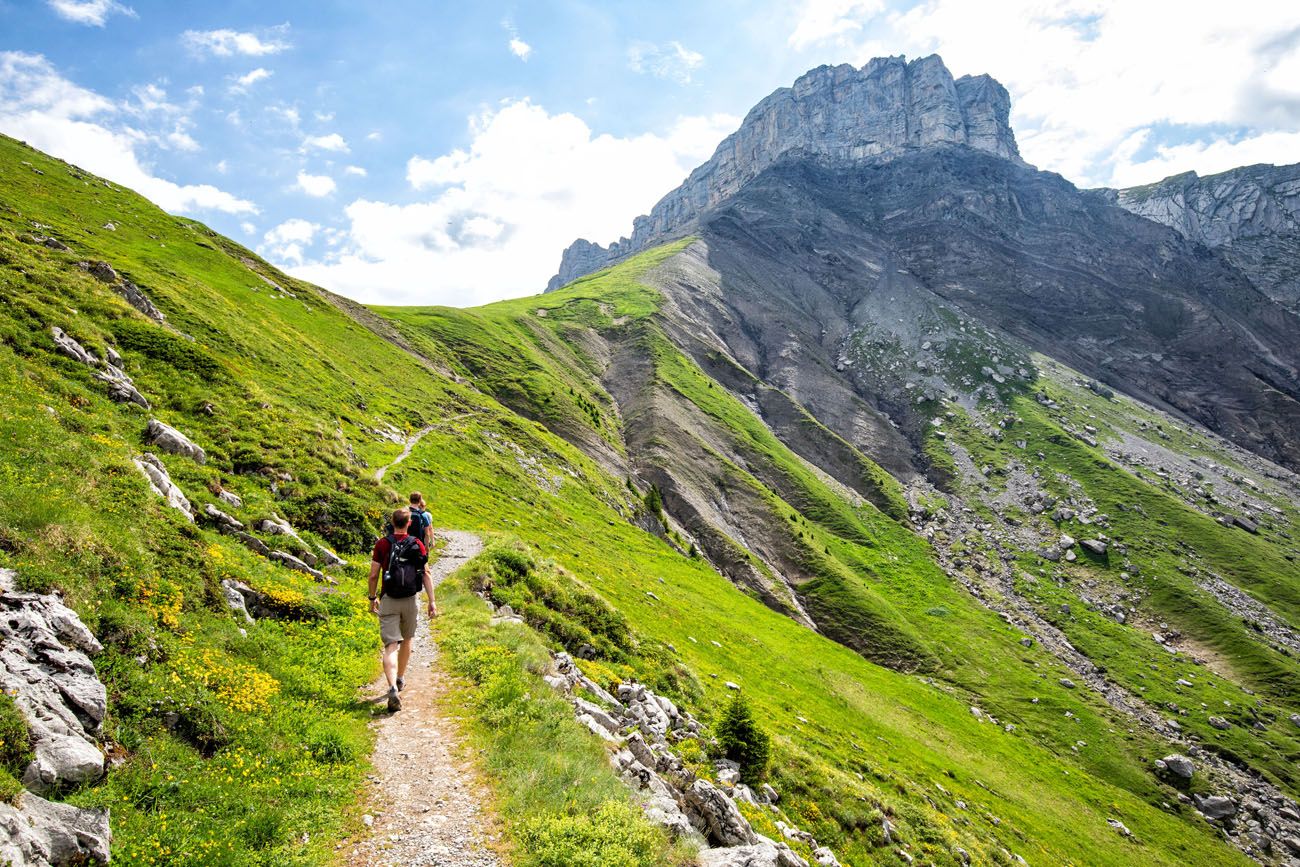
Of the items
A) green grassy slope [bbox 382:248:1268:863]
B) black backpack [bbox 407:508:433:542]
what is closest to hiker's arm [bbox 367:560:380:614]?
black backpack [bbox 407:508:433:542]

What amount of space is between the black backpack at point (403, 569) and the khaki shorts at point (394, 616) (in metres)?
0.16

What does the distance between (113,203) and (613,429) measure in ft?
265

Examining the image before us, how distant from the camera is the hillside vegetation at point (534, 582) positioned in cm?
980

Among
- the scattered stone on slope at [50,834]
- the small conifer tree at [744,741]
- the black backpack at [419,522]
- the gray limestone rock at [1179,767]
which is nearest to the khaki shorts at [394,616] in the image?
the black backpack at [419,522]

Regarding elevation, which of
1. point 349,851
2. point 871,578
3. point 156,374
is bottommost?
point 871,578

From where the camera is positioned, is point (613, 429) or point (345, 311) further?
point (613, 429)

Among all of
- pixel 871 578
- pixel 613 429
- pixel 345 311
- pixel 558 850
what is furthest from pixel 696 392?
pixel 558 850

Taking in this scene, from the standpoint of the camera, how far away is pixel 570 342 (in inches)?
5600

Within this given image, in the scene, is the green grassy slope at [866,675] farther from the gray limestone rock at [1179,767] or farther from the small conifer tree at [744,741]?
the small conifer tree at [744,741]

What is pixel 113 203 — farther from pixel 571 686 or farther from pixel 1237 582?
pixel 1237 582

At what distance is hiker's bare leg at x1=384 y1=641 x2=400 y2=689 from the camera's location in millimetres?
13234

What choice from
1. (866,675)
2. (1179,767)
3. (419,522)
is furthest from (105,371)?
(1179,767)

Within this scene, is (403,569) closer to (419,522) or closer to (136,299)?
(419,522)

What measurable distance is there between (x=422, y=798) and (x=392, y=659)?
4.48m
